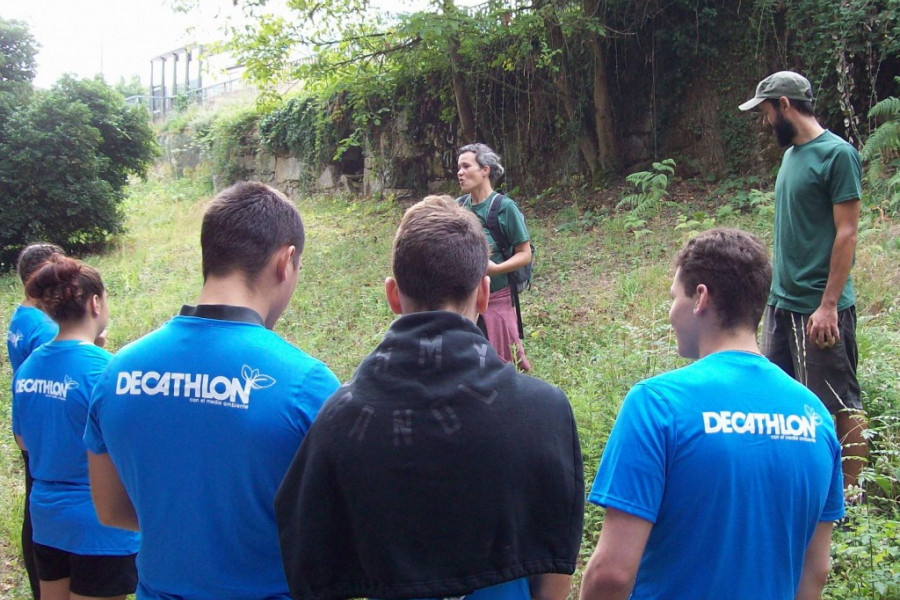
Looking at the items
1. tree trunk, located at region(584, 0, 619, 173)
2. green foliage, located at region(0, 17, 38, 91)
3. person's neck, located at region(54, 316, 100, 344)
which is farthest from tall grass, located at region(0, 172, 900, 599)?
green foliage, located at region(0, 17, 38, 91)

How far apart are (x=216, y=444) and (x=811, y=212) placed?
3176 mm

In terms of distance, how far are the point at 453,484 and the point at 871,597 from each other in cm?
227

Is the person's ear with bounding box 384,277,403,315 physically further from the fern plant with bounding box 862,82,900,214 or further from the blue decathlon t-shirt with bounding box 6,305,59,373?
the fern plant with bounding box 862,82,900,214

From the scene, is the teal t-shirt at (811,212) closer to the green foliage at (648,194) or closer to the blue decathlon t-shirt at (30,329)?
the blue decathlon t-shirt at (30,329)

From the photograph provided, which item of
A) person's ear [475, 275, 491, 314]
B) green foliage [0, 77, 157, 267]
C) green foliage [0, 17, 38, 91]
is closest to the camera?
person's ear [475, 275, 491, 314]

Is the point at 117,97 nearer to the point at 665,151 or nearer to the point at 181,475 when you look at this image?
the point at 665,151

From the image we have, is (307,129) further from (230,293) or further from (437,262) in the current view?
(437,262)

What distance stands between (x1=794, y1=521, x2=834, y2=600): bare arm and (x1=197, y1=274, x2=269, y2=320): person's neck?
5.41ft

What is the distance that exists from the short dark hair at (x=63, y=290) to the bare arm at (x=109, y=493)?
3.90ft

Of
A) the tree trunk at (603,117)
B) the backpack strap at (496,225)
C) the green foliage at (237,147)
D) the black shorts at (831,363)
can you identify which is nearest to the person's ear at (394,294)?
the black shorts at (831,363)

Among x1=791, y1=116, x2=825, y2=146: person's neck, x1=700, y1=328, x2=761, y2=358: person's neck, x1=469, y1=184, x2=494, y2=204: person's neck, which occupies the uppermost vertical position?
x1=791, y1=116, x2=825, y2=146: person's neck

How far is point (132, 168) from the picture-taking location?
57.0 feet

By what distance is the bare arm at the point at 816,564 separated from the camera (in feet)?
6.57

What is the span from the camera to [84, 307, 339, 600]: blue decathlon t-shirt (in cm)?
185
